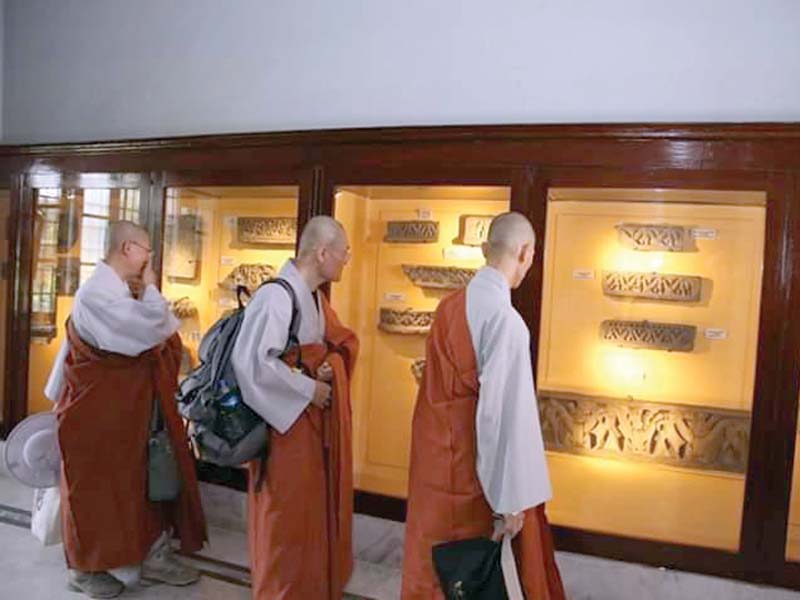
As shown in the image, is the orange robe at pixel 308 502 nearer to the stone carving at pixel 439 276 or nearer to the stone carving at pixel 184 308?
the stone carving at pixel 439 276

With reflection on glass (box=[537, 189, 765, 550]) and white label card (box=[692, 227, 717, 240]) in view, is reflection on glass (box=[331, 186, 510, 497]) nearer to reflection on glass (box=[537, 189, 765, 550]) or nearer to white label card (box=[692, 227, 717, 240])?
reflection on glass (box=[537, 189, 765, 550])

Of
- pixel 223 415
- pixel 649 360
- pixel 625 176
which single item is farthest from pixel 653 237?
pixel 223 415

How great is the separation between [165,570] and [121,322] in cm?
113

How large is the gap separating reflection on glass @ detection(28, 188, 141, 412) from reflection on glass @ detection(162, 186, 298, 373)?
598 millimetres

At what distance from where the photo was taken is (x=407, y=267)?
333 centimetres

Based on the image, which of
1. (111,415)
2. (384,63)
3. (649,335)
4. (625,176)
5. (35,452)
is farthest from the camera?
(384,63)

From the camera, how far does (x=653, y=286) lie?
2891 millimetres

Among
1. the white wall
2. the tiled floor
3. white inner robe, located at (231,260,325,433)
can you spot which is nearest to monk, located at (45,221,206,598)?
the tiled floor

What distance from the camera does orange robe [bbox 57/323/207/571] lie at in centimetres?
267

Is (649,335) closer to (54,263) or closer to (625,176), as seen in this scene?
(625,176)

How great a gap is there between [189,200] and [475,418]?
2.22 metres

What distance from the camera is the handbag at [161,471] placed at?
2758 mm

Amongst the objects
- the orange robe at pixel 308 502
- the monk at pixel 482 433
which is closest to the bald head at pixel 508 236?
the monk at pixel 482 433

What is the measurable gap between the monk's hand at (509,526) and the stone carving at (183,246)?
234 centimetres
